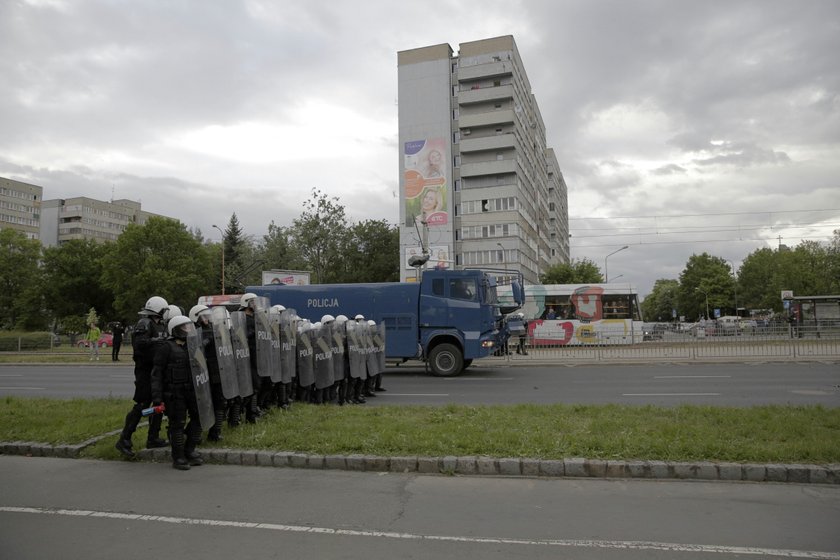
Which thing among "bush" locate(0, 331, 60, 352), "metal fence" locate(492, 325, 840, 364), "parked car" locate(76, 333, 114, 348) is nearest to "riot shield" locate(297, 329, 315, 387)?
"metal fence" locate(492, 325, 840, 364)

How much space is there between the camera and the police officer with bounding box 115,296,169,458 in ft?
23.8

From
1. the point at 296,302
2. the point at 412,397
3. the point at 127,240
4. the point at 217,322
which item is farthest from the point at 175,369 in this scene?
the point at 127,240

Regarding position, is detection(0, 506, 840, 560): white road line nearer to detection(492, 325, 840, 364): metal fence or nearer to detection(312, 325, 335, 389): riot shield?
detection(312, 325, 335, 389): riot shield

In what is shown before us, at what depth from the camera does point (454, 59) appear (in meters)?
68.6

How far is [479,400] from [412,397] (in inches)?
59.4

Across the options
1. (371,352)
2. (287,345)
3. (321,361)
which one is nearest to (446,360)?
(371,352)

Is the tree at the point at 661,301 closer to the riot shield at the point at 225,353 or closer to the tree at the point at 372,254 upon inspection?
the tree at the point at 372,254

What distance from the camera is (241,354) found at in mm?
8070

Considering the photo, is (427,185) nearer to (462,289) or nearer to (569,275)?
(569,275)

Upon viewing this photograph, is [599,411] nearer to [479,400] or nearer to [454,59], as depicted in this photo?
[479,400]

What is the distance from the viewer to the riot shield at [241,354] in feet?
26.1

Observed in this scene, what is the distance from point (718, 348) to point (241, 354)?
64.5ft

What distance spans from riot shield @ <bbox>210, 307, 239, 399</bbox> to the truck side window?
10.5m

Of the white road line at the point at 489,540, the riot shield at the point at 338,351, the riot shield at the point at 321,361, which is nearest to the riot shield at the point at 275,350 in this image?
the riot shield at the point at 321,361
